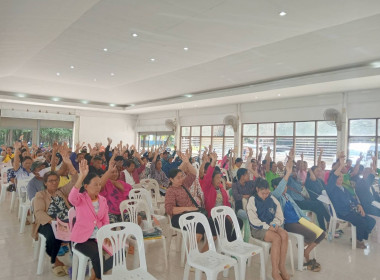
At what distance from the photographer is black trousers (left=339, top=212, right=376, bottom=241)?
4.17 metres

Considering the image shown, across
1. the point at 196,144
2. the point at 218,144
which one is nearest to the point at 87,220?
the point at 218,144

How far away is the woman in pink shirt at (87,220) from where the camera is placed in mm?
2439

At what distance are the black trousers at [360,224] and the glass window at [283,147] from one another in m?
5.92

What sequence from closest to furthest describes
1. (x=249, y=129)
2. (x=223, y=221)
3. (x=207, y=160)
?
(x=223, y=221)
(x=207, y=160)
(x=249, y=129)

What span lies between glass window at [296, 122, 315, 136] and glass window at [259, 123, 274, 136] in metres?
1.03

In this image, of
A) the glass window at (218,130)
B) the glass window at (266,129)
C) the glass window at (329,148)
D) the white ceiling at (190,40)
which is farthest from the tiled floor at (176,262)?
the glass window at (218,130)

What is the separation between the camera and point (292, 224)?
136 inches

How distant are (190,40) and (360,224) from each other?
4314 millimetres

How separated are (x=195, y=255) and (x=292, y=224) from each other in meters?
1.45

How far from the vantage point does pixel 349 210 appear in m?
4.32

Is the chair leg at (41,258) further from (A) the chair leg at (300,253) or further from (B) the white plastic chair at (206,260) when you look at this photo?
(A) the chair leg at (300,253)

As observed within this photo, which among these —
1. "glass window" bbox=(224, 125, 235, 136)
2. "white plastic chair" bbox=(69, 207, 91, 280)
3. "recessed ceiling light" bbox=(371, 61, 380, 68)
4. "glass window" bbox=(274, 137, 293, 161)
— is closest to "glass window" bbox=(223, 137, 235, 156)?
"glass window" bbox=(224, 125, 235, 136)

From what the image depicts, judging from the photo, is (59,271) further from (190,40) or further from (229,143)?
(229,143)

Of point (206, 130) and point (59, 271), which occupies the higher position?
point (206, 130)
